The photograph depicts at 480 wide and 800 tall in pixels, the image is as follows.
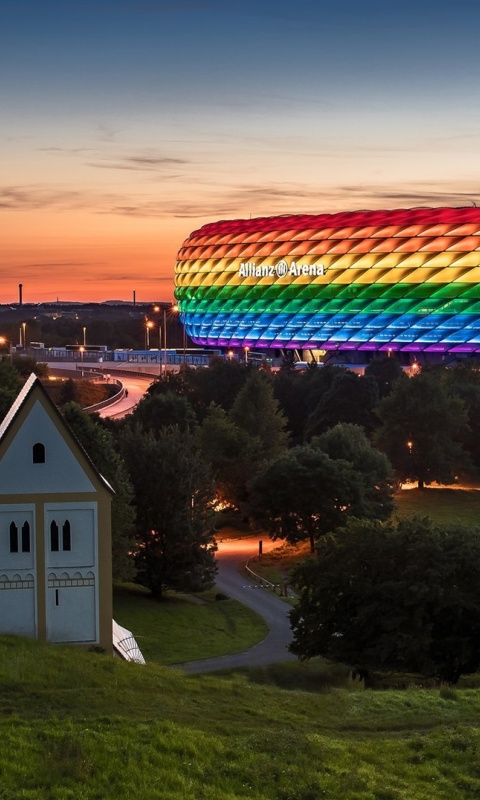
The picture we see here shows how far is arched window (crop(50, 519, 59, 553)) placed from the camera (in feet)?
113

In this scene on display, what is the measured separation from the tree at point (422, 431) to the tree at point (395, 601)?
51.4 m

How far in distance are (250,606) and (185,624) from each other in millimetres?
→ 5181

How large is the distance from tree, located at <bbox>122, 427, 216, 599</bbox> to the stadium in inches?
4265

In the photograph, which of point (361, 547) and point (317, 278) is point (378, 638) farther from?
point (317, 278)

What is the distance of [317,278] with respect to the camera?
575 ft

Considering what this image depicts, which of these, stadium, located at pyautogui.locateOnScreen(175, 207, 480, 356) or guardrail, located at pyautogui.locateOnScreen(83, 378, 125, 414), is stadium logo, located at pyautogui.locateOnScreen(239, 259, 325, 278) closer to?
stadium, located at pyautogui.locateOnScreen(175, 207, 480, 356)

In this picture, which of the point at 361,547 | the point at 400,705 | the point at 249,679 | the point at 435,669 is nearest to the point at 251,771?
the point at 400,705

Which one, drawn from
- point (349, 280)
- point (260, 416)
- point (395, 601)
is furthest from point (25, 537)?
point (349, 280)

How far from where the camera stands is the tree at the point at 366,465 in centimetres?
7500

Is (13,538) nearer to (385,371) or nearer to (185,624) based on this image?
Result: (185,624)

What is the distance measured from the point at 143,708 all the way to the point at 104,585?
10.3 m

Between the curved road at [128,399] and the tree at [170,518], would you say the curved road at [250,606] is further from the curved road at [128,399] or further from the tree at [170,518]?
the curved road at [128,399]

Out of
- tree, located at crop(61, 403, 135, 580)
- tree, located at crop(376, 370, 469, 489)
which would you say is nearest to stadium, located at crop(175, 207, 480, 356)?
tree, located at crop(376, 370, 469, 489)

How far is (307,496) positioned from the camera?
72500 millimetres
